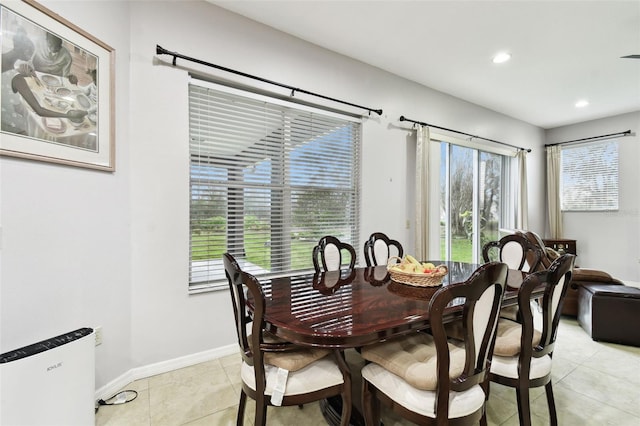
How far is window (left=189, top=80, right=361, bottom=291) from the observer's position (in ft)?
8.17

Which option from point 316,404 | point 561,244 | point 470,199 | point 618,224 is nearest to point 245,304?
point 316,404

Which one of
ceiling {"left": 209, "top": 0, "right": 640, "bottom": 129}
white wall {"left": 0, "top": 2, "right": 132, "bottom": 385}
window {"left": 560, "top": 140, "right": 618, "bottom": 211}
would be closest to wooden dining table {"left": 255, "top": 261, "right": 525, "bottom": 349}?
white wall {"left": 0, "top": 2, "right": 132, "bottom": 385}

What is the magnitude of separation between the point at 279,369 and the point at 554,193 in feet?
21.7

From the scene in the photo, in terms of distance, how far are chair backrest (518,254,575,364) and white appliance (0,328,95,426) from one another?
2.25 metres

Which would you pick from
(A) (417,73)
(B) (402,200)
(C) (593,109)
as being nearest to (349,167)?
(B) (402,200)

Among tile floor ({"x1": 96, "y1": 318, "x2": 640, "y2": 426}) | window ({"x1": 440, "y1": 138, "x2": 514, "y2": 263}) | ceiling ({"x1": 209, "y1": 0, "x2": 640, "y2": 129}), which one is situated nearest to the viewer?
tile floor ({"x1": 96, "y1": 318, "x2": 640, "y2": 426})

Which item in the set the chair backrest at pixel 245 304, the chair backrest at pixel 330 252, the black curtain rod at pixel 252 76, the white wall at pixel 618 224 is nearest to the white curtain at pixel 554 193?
the white wall at pixel 618 224

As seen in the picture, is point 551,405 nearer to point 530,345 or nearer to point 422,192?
point 530,345

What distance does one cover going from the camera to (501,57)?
3.24m

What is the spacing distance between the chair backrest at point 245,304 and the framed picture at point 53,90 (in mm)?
1211

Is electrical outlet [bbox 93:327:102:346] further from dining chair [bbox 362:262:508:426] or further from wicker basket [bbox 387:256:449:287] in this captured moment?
wicker basket [bbox 387:256:449:287]

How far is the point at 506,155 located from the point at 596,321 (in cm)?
320

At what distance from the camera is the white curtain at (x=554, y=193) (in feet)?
18.7

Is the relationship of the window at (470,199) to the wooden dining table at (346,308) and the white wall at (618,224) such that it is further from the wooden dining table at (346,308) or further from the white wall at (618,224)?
the wooden dining table at (346,308)
